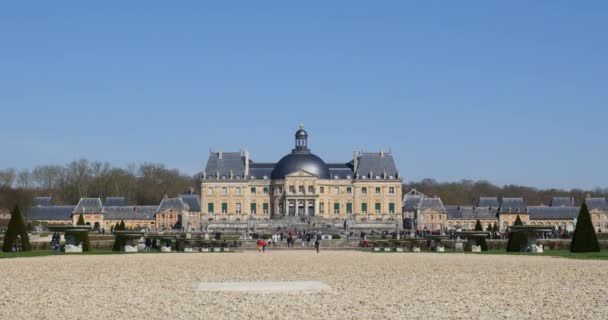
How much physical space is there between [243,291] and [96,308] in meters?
3.17

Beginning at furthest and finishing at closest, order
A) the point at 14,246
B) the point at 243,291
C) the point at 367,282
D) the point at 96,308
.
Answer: the point at 14,246 < the point at 367,282 < the point at 243,291 < the point at 96,308

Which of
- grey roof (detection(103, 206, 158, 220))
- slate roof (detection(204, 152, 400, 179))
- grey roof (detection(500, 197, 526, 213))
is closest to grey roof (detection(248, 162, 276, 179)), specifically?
slate roof (detection(204, 152, 400, 179))

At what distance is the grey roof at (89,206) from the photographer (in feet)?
274

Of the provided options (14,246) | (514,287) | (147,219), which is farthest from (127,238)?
(147,219)

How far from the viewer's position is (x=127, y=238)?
39.7 metres

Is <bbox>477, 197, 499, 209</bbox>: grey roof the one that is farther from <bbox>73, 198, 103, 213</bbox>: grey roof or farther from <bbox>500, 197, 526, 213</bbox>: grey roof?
<bbox>73, 198, 103, 213</bbox>: grey roof

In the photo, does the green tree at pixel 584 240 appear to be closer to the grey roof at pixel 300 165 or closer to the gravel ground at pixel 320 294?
the gravel ground at pixel 320 294

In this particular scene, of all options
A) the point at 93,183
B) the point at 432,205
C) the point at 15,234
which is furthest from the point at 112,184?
the point at 15,234

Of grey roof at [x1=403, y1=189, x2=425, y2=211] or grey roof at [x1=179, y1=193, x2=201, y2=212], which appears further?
grey roof at [x1=403, y1=189, x2=425, y2=211]

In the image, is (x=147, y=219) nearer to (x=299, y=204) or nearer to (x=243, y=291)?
(x=299, y=204)

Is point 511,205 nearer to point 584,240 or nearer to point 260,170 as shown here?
point 260,170

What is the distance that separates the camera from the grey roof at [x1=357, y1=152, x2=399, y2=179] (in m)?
86.6

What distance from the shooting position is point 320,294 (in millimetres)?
16297

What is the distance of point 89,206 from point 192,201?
914 centimetres
